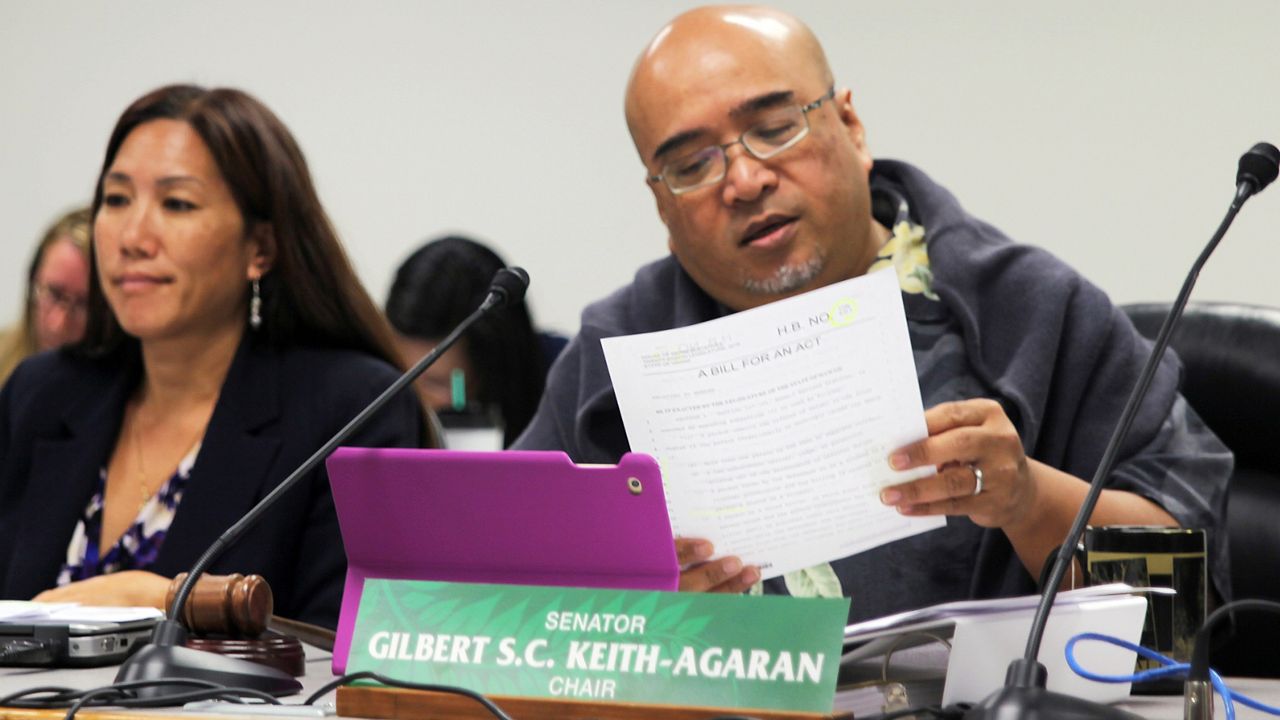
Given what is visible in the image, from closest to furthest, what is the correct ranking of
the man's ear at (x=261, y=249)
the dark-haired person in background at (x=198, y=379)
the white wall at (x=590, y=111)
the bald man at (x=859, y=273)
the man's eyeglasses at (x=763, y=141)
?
the bald man at (x=859, y=273) → the man's eyeglasses at (x=763, y=141) → the dark-haired person in background at (x=198, y=379) → the man's ear at (x=261, y=249) → the white wall at (x=590, y=111)

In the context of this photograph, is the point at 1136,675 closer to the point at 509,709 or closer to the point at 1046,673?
the point at 1046,673

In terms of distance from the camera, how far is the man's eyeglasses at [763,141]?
1.62 m

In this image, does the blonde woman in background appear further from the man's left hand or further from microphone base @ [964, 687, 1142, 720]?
microphone base @ [964, 687, 1142, 720]

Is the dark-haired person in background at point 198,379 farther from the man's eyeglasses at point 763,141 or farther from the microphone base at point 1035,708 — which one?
the microphone base at point 1035,708

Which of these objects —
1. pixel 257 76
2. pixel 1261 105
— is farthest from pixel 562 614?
pixel 257 76

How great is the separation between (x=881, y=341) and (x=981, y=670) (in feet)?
0.73

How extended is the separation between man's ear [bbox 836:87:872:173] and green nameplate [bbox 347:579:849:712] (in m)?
0.97

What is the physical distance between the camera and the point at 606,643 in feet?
2.80

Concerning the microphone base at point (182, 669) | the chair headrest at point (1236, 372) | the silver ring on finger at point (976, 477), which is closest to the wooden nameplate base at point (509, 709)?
the microphone base at point (182, 669)

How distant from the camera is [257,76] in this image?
362 centimetres

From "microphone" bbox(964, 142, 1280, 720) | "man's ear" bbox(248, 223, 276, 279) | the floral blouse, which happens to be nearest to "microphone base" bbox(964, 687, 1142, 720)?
"microphone" bbox(964, 142, 1280, 720)

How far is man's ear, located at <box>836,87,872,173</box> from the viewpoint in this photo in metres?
1.72

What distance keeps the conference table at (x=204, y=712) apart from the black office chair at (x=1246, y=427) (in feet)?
1.55

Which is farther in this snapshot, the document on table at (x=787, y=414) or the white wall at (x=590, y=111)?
the white wall at (x=590, y=111)
